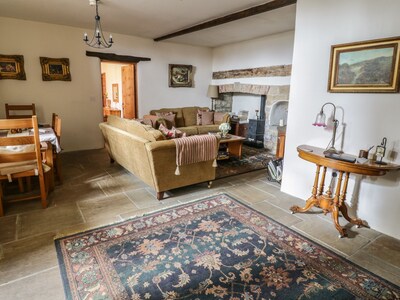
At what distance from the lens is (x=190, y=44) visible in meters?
6.85

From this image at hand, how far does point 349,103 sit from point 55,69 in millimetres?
5321

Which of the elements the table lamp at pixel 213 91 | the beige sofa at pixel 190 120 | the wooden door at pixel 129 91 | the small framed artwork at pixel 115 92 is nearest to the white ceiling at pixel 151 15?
the wooden door at pixel 129 91

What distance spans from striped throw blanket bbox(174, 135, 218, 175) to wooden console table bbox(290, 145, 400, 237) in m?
1.11

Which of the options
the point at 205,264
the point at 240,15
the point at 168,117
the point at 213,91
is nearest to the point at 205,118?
the point at 168,117

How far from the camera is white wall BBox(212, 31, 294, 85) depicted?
540 cm

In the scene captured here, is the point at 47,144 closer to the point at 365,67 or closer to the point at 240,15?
the point at 240,15

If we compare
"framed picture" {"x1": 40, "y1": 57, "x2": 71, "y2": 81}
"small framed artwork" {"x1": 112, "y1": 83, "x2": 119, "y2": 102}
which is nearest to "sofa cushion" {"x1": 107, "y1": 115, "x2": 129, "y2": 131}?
"framed picture" {"x1": 40, "y1": 57, "x2": 71, "y2": 81}

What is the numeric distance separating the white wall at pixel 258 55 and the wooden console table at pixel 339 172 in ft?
10.9

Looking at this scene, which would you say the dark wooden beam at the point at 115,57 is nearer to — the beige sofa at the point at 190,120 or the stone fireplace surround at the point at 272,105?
the beige sofa at the point at 190,120

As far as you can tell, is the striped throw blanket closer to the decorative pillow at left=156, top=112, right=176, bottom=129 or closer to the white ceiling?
the white ceiling

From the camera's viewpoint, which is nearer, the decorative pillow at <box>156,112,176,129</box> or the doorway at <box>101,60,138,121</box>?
the decorative pillow at <box>156,112,176,129</box>

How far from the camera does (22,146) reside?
2.72 meters

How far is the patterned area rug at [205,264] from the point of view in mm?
1693

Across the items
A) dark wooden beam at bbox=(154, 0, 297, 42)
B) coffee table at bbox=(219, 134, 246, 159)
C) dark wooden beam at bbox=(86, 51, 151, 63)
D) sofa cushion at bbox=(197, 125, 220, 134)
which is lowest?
coffee table at bbox=(219, 134, 246, 159)
